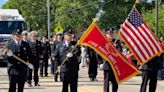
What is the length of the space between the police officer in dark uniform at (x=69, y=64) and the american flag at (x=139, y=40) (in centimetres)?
159

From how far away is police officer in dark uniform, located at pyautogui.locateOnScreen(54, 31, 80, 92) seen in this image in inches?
484

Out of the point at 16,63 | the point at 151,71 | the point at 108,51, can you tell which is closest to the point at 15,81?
the point at 16,63

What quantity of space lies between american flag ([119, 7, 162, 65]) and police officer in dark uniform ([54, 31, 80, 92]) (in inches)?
62.5

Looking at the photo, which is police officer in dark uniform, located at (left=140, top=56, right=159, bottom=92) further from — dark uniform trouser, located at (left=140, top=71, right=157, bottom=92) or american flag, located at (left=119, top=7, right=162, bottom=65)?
american flag, located at (left=119, top=7, right=162, bottom=65)

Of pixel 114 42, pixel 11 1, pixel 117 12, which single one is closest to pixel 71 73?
pixel 114 42

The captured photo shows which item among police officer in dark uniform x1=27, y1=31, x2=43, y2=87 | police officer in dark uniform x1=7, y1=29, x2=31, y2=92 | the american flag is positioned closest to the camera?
police officer in dark uniform x1=7, y1=29, x2=31, y2=92

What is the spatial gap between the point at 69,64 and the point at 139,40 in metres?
2.19

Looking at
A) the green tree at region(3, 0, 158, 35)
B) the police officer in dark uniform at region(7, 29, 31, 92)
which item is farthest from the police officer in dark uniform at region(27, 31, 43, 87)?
the green tree at region(3, 0, 158, 35)

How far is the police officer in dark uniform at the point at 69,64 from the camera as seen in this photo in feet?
40.3

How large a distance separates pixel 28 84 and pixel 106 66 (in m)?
5.70

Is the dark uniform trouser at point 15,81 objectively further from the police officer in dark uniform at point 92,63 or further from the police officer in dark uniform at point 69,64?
the police officer in dark uniform at point 92,63

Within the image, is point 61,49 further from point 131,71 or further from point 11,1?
point 11,1

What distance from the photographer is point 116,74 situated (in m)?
13.0

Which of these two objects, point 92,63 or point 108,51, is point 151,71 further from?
point 92,63
